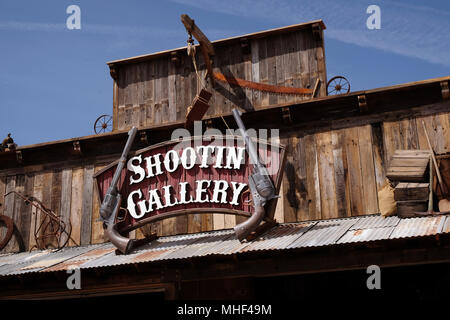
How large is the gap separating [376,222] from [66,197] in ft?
25.0

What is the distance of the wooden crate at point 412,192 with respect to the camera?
34.3 feet

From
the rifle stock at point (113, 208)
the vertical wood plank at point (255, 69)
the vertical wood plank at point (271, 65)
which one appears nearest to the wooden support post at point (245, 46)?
the vertical wood plank at point (255, 69)

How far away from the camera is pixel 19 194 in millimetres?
15039

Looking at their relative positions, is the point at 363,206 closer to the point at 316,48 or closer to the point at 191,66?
the point at 316,48

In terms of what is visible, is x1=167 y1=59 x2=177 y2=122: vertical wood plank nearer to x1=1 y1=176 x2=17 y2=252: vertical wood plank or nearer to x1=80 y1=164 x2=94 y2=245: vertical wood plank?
x1=80 y1=164 x2=94 y2=245: vertical wood plank

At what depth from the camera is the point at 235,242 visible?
10.6 m

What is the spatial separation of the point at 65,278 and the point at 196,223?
373 centimetres

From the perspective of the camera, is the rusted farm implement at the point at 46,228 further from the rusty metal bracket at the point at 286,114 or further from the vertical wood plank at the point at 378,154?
the vertical wood plank at the point at 378,154

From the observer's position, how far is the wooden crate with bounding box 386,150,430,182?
10.8 metres

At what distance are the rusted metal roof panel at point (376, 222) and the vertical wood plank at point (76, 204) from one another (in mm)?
6670

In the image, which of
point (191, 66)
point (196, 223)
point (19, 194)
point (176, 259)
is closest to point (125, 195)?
point (196, 223)

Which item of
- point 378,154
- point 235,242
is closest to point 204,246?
point 235,242

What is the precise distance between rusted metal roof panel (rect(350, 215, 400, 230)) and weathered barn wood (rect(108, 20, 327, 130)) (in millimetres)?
4323

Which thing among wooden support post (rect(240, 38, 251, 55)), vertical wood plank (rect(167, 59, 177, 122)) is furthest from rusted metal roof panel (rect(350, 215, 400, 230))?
vertical wood plank (rect(167, 59, 177, 122))
